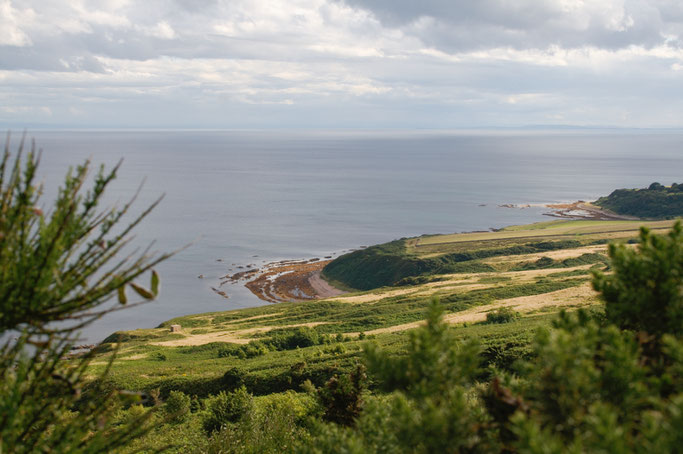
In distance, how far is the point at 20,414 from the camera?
4.52 metres

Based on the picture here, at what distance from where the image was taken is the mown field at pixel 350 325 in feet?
76.6

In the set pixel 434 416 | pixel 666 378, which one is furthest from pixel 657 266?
pixel 434 416

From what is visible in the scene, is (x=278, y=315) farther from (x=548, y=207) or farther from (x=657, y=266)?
(x=548, y=207)

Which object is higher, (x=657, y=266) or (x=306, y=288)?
(x=657, y=266)

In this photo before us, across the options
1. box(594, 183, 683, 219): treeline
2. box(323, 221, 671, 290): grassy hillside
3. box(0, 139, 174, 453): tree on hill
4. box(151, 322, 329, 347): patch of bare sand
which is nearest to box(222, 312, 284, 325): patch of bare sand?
box(151, 322, 329, 347): patch of bare sand

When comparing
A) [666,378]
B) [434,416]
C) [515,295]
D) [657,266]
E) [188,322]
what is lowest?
[188,322]

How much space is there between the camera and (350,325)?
4256cm

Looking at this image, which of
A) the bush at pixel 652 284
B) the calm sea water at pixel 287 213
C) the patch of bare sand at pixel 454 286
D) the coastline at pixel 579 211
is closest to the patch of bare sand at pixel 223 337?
the calm sea water at pixel 287 213

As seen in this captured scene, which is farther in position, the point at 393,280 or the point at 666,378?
the point at 393,280

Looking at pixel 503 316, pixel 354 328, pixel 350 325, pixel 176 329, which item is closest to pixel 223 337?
pixel 176 329

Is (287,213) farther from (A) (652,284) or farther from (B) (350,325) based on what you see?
(A) (652,284)

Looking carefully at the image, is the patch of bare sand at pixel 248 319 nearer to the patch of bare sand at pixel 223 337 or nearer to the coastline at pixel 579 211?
the patch of bare sand at pixel 223 337

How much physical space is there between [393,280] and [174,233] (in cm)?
4334

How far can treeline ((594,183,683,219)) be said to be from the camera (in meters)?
106
